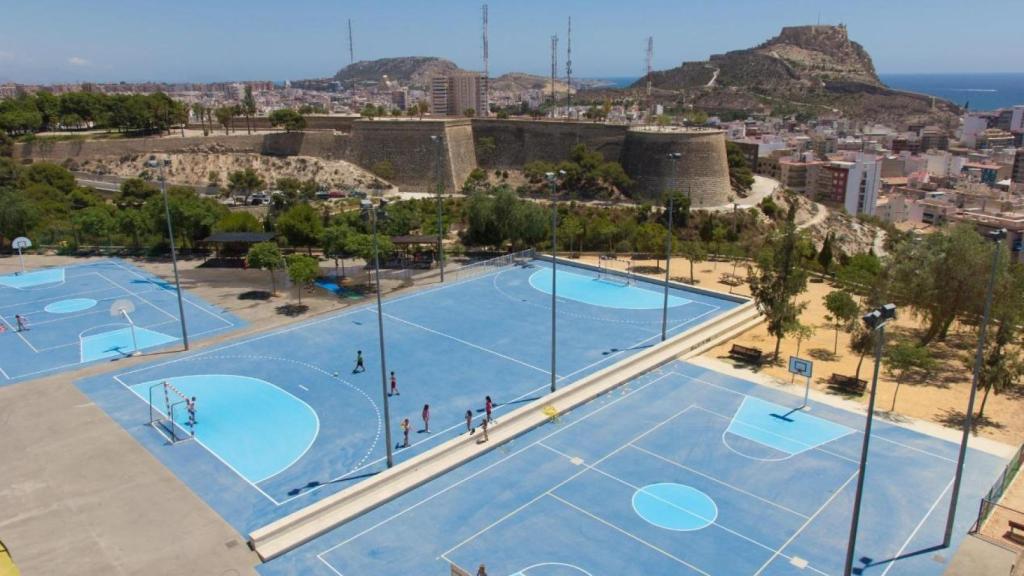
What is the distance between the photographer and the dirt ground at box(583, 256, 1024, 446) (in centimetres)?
2275

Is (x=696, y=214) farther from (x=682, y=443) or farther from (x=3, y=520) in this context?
(x=3, y=520)

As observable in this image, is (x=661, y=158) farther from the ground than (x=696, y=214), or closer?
farther from the ground

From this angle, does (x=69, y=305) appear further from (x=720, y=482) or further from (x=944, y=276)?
(x=944, y=276)

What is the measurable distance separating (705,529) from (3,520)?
59.3ft

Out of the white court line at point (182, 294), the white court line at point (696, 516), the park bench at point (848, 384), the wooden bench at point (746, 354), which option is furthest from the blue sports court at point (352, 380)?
the park bench at point (848, 384)

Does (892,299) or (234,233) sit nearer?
(892,299)

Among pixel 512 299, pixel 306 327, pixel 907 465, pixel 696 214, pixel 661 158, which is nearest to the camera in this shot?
pixel 907 465

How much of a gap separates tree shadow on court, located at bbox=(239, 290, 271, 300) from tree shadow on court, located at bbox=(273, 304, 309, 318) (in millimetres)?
2227

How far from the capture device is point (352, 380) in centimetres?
2553

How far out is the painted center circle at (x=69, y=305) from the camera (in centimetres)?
3394

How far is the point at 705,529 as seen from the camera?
664 inches

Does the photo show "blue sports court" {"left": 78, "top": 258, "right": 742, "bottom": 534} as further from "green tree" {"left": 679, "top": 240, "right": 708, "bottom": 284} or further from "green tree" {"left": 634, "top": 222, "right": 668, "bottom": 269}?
"green tree" {"left": 634, "top": 222, "right": 668, "bottom": 269}

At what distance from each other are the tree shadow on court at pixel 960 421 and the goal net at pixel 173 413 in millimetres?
25197

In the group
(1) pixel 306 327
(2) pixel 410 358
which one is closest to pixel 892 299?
(2) pixel 410 358
